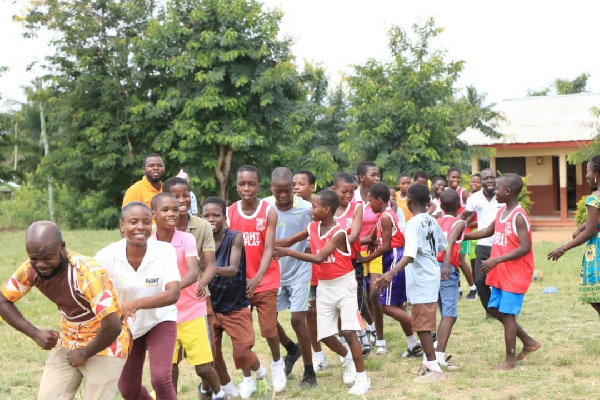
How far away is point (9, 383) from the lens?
6.18 meters

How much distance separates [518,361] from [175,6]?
72.0ft

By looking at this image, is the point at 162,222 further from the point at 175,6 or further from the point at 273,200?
the point at 175,6

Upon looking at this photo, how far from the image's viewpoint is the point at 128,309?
A: 13.1 ft

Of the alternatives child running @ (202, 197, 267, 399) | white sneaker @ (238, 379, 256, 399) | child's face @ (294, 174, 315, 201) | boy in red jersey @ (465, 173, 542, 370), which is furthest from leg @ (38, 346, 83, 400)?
boy in red jersey @ (465, 173, 542, 370)

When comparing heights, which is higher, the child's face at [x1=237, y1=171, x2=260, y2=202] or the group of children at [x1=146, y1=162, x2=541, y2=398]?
the child's face at [x1=237, y1=171, x2=260, y2=202]

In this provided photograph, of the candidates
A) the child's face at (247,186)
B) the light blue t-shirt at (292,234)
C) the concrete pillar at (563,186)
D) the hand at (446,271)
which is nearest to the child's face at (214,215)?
the child's face at (247,186)

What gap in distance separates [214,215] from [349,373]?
1798mm

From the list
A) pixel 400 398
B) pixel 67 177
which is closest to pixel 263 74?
pixel 67 177

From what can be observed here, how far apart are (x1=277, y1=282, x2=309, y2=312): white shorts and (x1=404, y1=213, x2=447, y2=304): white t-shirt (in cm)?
90

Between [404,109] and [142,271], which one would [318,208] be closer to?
[142,271]

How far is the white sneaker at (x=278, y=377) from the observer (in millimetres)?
5914

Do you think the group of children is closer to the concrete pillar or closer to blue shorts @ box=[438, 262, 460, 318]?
blue shorts @ box=[438, 262, 460, 318]

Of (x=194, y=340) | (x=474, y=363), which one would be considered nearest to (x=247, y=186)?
(x=194, y=340)

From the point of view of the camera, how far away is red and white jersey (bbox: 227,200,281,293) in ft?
19.3
